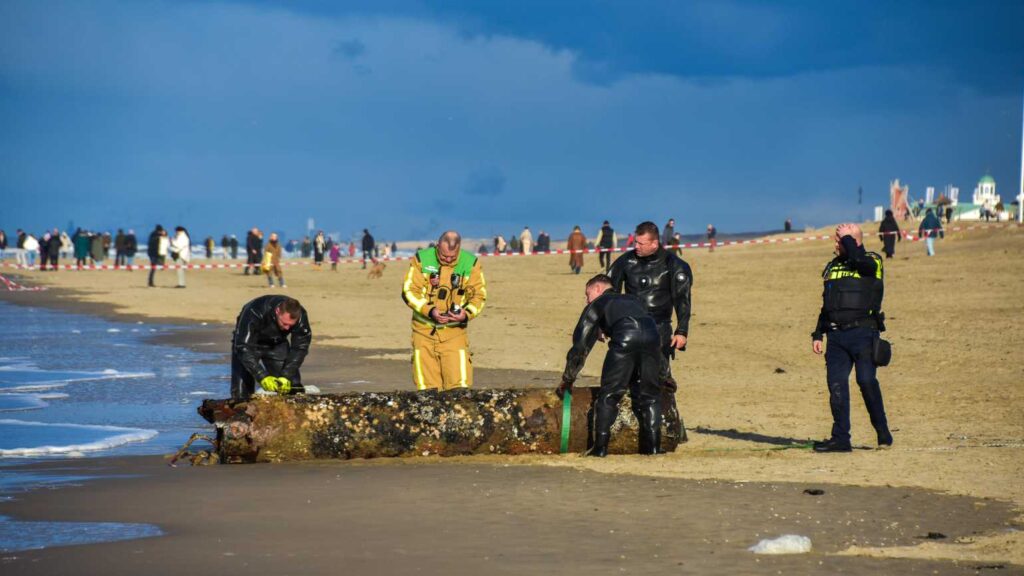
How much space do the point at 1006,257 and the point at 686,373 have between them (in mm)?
23241

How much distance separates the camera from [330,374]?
59.6 ft

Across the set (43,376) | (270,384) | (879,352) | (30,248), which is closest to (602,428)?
(879,352)

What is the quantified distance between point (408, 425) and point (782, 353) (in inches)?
425

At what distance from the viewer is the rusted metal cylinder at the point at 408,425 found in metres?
10.5

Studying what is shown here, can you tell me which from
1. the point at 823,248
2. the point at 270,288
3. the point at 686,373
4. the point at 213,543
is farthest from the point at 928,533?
the point at 823,248

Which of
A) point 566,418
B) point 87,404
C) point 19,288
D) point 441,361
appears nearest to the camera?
point 566,418

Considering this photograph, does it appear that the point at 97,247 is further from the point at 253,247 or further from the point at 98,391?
the point at 98,391

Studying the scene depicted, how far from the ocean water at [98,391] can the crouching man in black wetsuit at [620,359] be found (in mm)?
3499

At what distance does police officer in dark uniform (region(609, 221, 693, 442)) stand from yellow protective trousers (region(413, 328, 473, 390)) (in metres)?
1.42

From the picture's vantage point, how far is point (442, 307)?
38.2 feet

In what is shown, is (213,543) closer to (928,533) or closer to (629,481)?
(629,481)

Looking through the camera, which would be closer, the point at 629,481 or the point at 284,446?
the point at 629,481

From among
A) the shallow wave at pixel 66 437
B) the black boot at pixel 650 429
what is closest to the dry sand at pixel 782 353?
the black boot at pixel 650 429

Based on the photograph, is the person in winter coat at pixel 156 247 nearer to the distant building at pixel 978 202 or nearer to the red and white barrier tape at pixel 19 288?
the red and white barrier tape at pixel 19 288
